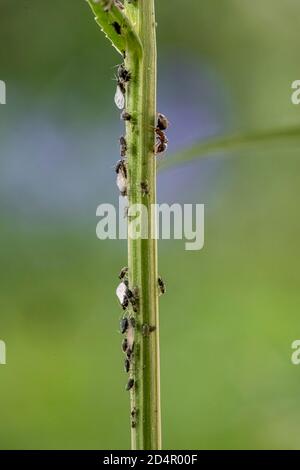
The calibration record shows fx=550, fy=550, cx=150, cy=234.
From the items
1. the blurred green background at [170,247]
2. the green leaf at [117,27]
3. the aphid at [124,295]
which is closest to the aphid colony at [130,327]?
the aphid at [124,295]

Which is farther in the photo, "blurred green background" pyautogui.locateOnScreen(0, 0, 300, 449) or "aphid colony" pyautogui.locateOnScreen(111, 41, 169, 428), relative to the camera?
"blurred green background" pyautogui.locateOnScreen(0, 0, 300, 449)

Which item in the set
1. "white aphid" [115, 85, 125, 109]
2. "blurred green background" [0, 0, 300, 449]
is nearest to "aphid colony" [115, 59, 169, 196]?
"white aphid" [115, 85, 125, 109]

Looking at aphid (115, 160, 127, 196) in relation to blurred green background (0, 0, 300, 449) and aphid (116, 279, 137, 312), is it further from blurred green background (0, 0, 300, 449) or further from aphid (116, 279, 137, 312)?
blurred green background (0, 0, 300, 449)

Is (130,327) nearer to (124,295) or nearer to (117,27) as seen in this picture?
(124,295)

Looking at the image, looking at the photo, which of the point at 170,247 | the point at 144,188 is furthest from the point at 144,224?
the point at 170,247

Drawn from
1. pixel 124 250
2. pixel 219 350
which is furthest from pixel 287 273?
pixel 124 250

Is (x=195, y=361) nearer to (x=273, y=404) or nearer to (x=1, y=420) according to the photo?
(x=273, y=404)
